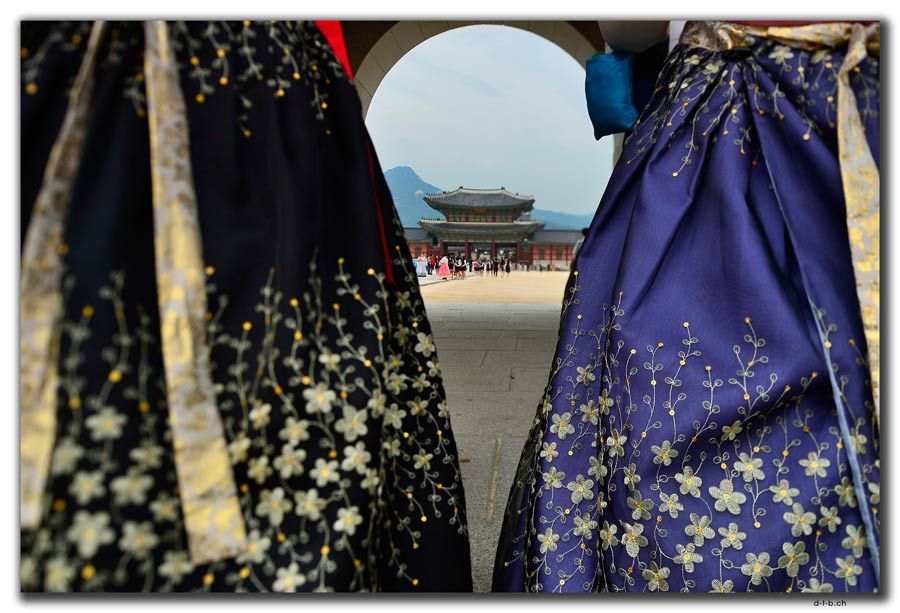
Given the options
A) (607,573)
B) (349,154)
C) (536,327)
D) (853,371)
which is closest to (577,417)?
(607,573)

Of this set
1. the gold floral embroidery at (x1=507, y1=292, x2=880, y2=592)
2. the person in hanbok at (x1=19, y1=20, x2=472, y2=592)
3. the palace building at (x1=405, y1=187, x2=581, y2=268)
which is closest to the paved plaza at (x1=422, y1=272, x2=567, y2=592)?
the gold floral embroidery at (x1=507, y1=292, x2=880, y2=592)

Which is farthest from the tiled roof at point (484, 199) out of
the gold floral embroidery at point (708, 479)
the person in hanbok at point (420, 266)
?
the gold floral embroidery at point (708, 479)

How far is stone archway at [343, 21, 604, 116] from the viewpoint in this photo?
1.39 metres

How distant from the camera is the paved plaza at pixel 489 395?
0.88m

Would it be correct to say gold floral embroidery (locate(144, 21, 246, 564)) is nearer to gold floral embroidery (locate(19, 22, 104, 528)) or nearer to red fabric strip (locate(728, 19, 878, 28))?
gold floral embroidery (locate(19, 22, 104, 528))

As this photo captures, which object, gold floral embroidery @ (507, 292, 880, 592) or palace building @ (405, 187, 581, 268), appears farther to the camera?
palace building @ (405, 187, 581, 268)

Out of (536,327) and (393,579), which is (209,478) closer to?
(393,579)

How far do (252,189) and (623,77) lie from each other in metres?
0.48

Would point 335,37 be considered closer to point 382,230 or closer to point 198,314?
point 382,230

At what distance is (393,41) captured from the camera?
1524 millimetres

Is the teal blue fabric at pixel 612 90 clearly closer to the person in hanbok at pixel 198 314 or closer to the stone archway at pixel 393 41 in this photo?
the person in hanbok at pixel 198 314

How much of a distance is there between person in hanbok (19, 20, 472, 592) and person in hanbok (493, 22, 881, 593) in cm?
24

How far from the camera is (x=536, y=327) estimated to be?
11.8ft

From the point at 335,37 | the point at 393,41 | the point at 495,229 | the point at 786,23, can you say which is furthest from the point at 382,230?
the point at 495,229
